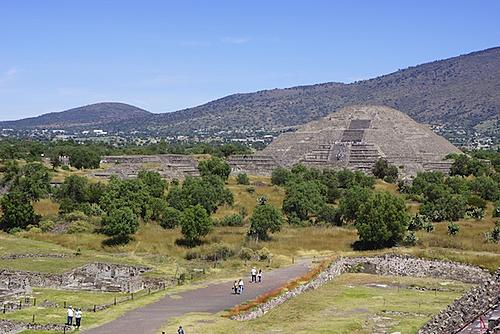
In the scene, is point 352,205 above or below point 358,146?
below

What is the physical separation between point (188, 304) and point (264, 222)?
894 inches

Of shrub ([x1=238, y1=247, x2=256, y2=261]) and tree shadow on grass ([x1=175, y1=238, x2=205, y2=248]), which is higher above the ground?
tree shadow on grass ([x1=175, y1=238, x2=205, y2=248])

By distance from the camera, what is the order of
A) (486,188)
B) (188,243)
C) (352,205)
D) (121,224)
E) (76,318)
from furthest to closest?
(486,188) → (352,205) → (121,224) → (188,243) → (76,318)

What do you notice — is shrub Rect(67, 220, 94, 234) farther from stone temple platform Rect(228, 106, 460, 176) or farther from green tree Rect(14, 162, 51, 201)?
stone temple platform Rect(228, 106, 460, 176)

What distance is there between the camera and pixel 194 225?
5488 cm

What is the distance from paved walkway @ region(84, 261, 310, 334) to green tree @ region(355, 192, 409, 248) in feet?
37.9

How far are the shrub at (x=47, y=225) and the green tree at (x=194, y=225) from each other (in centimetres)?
1300

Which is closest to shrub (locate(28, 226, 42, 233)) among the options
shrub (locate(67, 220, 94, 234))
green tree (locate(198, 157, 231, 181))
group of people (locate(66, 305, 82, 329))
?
shrub (locate(67, 220, 94, 234))

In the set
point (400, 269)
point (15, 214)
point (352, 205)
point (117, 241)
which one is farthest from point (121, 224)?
point (352, 205)

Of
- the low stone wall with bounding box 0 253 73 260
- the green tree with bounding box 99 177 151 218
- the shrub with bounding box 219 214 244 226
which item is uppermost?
the green tree with bounding box 99 177 151 218

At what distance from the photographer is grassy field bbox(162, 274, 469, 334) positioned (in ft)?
101

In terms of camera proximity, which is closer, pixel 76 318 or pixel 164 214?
pixel 76 318

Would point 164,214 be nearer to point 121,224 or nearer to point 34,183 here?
point 121,224

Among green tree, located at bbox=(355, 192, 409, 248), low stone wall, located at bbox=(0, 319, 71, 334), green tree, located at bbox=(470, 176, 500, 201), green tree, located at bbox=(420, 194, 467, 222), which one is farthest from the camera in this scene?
green tree, located at bbox=(470, 176, 500, 201)
